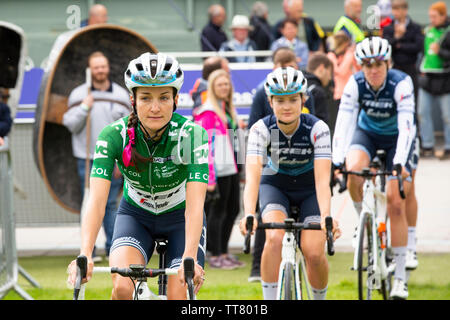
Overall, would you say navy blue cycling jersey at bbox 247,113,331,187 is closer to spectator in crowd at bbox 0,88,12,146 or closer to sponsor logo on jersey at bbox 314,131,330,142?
sponsor logo on jersey at bbox 314,131,330,142

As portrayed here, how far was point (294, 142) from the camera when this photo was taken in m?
6.35

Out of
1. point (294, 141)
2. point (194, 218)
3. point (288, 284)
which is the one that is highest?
point (294, 141)

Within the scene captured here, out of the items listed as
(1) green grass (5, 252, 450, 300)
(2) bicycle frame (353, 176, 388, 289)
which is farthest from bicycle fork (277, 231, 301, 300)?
(1) green grass (5, 252, 450, 300)

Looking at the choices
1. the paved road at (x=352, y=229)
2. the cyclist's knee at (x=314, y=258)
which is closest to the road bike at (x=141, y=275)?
the cyclist's knee at (x=314, y=258)

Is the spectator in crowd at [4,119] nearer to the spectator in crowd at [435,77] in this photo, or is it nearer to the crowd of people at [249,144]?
the crowd of people at [249,144]

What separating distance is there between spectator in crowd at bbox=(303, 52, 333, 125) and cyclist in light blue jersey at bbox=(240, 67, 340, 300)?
0.44m

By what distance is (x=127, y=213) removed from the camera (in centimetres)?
546

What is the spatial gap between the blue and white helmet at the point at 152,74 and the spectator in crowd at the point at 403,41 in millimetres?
8683

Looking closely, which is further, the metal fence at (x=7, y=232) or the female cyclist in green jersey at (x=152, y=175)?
the metal fence at (x=7, y=232)

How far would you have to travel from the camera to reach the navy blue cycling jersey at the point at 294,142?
245 inches

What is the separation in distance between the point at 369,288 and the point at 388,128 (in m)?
1.47

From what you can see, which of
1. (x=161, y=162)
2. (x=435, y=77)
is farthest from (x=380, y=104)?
(x=435, y=77)

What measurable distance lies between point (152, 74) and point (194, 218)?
0.79m

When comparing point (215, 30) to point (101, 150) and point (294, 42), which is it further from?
point (101, 150)
